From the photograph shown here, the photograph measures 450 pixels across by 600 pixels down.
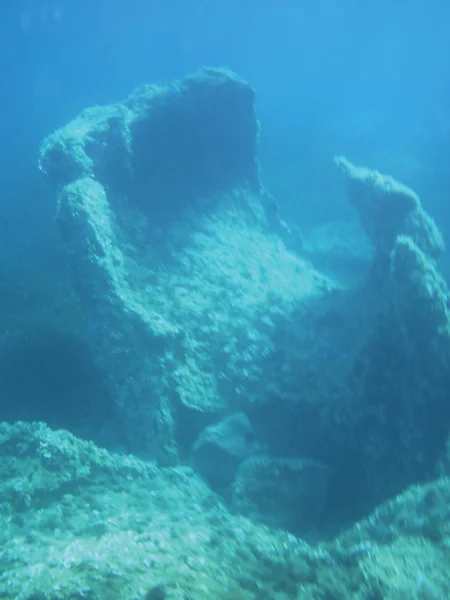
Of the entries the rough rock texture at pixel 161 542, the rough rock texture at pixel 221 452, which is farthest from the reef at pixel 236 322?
the rough rock texture at pixel 161 542

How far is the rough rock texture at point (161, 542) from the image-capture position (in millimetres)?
3197

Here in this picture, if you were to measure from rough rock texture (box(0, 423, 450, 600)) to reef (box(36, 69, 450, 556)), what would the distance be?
49cm

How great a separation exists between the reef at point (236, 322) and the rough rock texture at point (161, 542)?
1.60 ft

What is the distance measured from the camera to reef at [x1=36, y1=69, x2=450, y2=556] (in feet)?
19.3

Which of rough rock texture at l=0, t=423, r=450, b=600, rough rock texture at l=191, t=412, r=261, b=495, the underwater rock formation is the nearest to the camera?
rough rock texture at l=0, t=423, r=450, b=600

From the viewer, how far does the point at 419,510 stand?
410 cm

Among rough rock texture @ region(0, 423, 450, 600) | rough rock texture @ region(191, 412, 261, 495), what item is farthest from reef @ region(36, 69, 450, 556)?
rough rock texture @ region(0, 423, 450, 600)

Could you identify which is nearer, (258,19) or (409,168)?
(409,168)

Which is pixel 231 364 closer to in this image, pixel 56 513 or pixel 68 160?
pixel 56 513

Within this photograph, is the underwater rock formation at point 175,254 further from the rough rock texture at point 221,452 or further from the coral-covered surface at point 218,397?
the rough rock texture at point 221,452

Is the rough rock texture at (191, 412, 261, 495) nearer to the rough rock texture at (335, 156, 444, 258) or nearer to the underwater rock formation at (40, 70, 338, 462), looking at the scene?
the underwater rock formation at (40, 70, 338, 462)

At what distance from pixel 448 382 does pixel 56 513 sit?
16.6 ft

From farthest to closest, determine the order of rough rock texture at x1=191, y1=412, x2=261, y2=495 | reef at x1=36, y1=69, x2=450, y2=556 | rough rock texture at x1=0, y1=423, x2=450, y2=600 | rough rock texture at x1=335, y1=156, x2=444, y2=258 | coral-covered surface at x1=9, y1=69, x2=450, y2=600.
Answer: rough rock texture at x1=335, y1=156, x2=444, y2=258
rough rock texture at x1=191, y1=412, x2=261, y2=495
reef at x1=36, y1=69, x2=450, y2=556
coral-covered surface at x1=9, y1=69, x2=450, y2=600
rough rock texture at x1=0, y1=423, x2=450, y2=600

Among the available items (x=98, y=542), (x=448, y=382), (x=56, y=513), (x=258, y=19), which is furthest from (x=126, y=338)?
(x=258, y=19)
